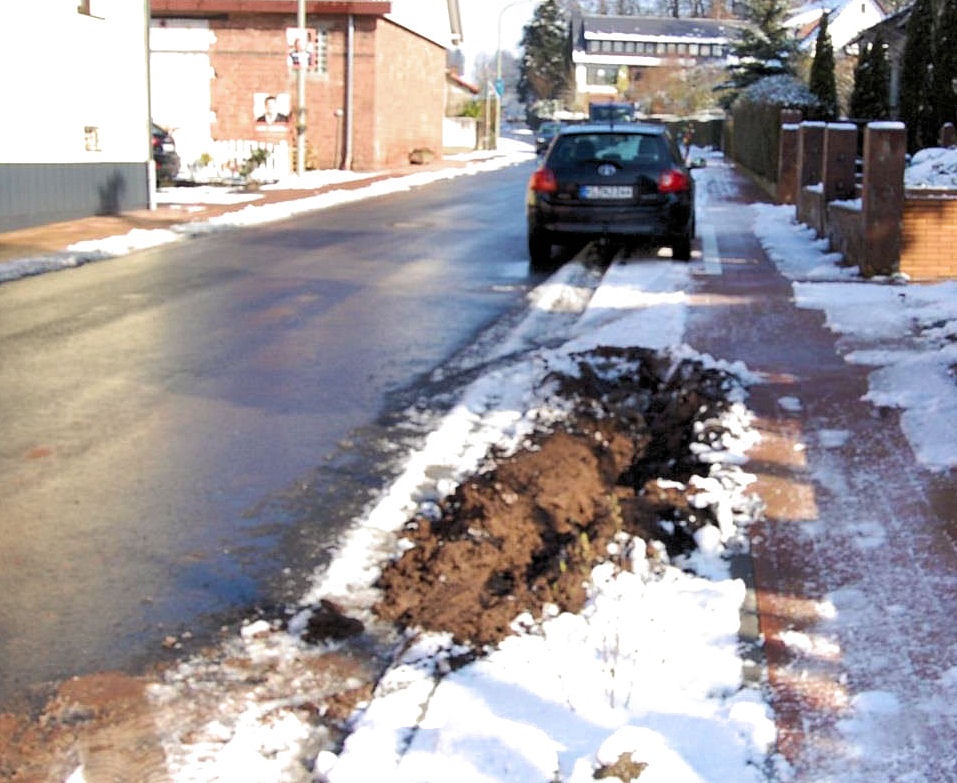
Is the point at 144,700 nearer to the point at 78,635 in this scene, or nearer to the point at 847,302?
the point at 78,635

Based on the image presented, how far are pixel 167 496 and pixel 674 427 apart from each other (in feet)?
8.80

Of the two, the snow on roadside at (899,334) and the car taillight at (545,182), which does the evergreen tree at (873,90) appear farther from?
the car taillight at (545,182)

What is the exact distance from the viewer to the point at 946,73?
941 inches

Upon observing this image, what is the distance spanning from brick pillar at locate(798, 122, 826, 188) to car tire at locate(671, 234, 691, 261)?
4296 millimetres

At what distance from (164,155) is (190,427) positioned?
2330 centimetres

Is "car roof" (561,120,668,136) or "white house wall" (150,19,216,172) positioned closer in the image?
"car roof" (561,120,668,136)

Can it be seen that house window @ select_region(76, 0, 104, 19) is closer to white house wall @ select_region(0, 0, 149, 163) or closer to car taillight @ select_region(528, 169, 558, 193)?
white house wall @ select_region(0, 0, 149, 163)

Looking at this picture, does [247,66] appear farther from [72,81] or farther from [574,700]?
[574,700]

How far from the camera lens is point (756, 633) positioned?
14.0 feet

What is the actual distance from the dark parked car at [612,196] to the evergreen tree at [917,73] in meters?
12.0

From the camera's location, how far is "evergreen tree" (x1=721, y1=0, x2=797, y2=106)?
5383cm

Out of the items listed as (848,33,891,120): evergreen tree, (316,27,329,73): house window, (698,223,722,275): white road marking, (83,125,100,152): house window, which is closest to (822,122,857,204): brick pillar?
(698,223,722,275): white road marking

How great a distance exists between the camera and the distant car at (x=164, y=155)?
→ 2917cm

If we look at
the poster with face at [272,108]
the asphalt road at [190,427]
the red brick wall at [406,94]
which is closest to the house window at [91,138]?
the asphalt road at [190,427]
